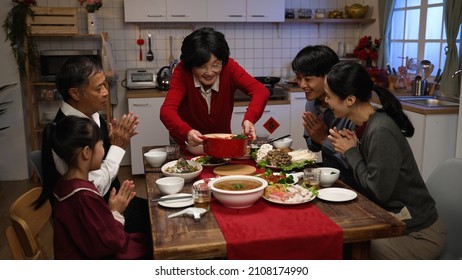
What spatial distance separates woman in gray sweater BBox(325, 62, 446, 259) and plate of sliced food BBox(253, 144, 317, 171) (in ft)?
0.70

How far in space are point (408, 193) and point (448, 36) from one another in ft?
7.67

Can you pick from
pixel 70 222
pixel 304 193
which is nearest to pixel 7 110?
pixel 70 222

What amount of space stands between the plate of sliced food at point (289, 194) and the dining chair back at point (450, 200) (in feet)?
1.83

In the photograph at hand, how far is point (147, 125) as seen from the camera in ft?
14.5

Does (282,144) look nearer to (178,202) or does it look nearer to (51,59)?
(178,202)

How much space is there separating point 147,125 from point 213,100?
6.28 ft

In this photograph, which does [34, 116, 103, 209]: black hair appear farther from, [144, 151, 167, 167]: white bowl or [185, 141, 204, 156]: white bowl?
[185, 141, 204, 156]: white bowl

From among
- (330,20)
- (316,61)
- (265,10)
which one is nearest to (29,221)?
(316,61)

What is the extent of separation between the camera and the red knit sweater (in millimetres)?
2543

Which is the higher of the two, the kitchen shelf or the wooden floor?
the kitchen shelf

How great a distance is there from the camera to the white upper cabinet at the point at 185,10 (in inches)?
177

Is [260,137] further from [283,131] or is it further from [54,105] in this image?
[54,105]

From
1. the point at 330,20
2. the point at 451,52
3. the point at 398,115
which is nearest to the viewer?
the point at 398,115

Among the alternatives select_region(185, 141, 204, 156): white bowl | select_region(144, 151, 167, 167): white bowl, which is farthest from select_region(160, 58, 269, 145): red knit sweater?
select_region(144, 151, 167, 167): white bowl
